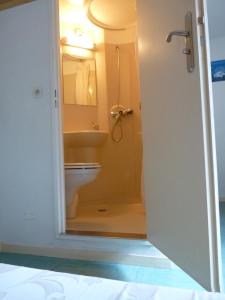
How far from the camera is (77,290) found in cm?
46

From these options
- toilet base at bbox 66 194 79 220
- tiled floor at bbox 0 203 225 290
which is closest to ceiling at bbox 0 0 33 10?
toilet base at bbox 66 194 79 220

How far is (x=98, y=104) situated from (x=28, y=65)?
4.49 ft

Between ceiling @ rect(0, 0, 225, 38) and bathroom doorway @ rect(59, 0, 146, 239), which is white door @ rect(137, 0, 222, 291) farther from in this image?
ceiling @ rect(0, 0, 225, 38)

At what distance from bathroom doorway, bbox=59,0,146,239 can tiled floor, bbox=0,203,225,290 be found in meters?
1.18

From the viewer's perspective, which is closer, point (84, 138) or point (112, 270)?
point (112, 270)

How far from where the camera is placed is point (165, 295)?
1.40 ft

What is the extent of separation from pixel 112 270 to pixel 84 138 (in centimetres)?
150

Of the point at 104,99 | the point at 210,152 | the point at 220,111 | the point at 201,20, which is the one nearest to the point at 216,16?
the point at 220,111

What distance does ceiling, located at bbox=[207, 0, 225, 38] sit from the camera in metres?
2.86

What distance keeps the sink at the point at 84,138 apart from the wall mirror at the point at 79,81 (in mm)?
507

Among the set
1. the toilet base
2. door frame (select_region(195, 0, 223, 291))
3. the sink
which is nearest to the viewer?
door frame (select_region(195, 0, 223, 291))

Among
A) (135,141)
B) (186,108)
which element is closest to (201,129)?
(186,108)

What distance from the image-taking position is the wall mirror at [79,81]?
3.00 m

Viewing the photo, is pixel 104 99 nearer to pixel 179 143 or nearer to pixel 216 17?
pixel 216 17
